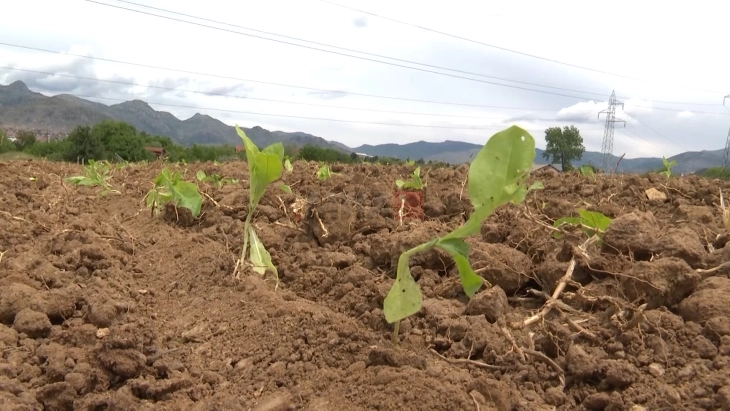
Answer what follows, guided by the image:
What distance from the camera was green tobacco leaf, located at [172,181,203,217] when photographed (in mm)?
2951

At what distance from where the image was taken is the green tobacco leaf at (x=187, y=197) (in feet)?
9.68

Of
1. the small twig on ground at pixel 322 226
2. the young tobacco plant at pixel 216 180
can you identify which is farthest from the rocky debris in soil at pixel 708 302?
the young tobacco plant at pixel 216 180

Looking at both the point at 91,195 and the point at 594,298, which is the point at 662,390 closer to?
the point at 594,298

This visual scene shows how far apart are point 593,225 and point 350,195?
4.50 feet

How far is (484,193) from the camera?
1455mm

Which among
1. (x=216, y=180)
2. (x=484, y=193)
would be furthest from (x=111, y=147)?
(x=484, y=193)

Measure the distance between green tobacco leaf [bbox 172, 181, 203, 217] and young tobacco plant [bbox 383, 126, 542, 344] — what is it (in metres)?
1.75

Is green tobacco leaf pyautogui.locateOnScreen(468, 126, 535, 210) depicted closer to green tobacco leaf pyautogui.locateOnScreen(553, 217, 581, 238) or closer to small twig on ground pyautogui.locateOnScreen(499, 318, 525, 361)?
small twig on ground pyautogui.locateOnScreen(499, 318, 525, 361)

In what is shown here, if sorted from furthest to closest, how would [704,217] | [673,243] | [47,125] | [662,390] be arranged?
1. [47,125]
2. [704,217]
3. [673,243]
4. [662,390]

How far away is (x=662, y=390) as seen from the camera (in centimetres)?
130

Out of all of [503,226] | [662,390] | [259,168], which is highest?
[259,168]

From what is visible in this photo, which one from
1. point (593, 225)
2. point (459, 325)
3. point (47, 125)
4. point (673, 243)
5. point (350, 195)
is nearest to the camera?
point (459, 325)

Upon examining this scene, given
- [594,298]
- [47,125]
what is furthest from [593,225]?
[47,125]

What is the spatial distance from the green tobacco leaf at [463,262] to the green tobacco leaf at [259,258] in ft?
3.08
